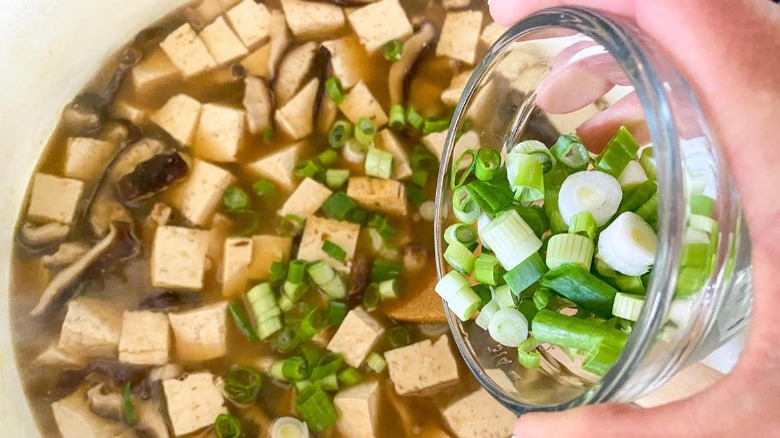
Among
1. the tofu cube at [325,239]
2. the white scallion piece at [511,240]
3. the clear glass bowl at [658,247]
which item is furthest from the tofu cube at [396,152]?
the white scallion piece at [511,240]

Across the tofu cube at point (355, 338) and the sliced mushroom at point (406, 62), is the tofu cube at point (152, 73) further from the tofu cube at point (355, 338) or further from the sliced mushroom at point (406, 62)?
the tofu cube at point (355, 338)

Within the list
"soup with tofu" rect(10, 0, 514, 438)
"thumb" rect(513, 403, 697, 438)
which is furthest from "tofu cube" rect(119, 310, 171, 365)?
"thumb" rect(513, 403, 697, 438)

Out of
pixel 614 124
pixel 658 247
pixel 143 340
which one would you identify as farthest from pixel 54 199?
pixel 658 247

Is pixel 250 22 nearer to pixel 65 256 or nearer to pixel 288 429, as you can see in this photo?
pixel 65 256

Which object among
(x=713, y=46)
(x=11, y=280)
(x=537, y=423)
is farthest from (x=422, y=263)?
(x=11, y=280)

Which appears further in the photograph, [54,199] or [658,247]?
[54,199]
